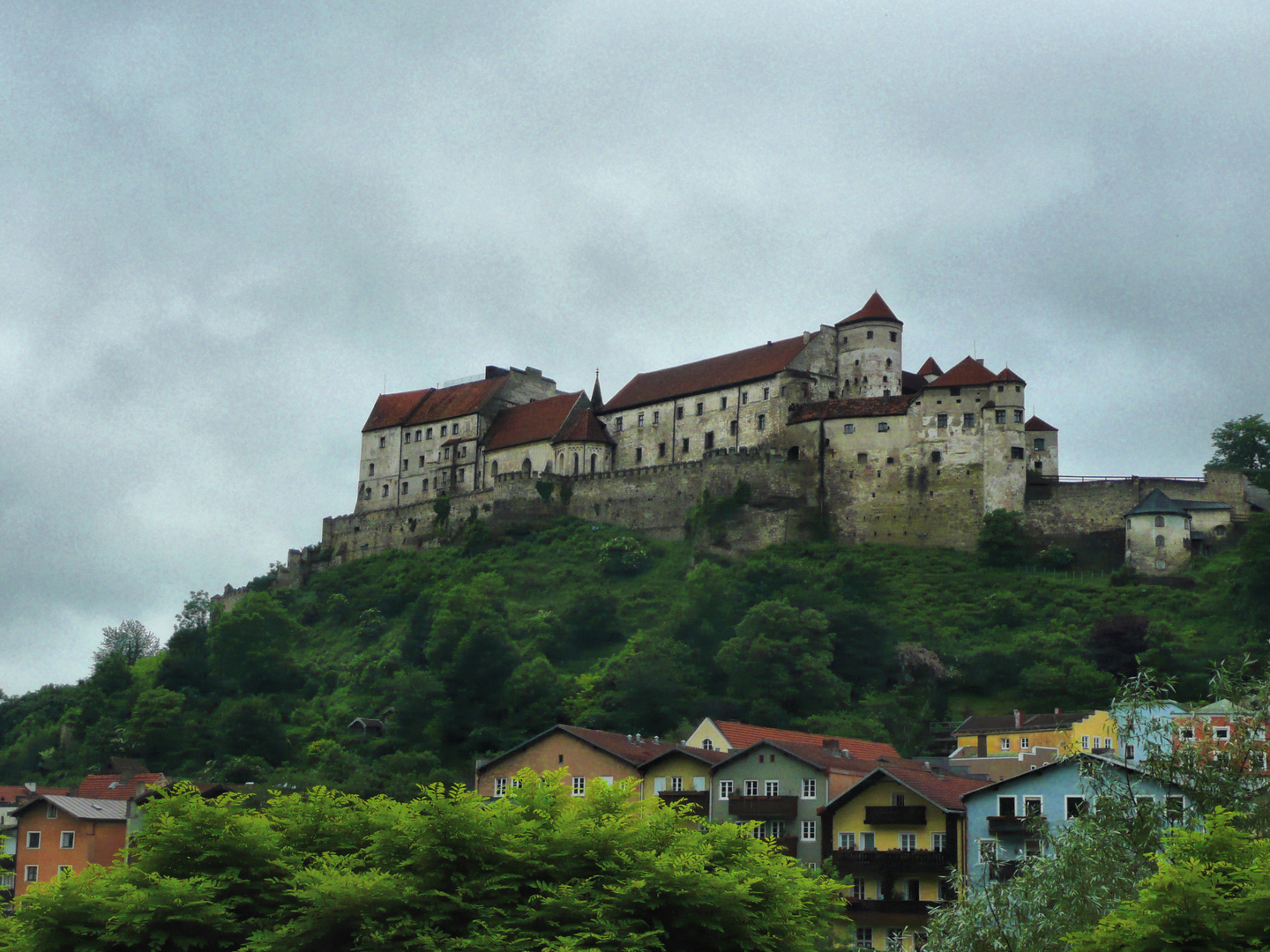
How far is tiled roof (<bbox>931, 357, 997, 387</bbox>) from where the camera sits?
10844 cm

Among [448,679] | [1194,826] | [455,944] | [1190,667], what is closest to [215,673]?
[448,679]

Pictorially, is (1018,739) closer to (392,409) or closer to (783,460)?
(783,460)

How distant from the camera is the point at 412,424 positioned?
447 feet

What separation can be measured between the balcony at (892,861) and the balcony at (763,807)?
11.5ft

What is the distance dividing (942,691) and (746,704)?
37.7ft

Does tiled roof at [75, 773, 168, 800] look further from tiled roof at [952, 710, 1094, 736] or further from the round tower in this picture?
the round tower

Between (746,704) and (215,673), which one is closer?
(746,704)

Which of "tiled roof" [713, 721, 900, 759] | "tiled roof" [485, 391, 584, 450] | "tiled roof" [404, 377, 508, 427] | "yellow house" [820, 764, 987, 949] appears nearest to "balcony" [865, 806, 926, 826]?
"yellow house" [820, 764, 987, 949]

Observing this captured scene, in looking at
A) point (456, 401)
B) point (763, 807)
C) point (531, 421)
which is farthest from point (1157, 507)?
point (456, 401)

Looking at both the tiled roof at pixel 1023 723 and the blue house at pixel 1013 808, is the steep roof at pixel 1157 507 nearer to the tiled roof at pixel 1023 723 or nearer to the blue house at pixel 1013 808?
the tiled roof at pixel 1023 723

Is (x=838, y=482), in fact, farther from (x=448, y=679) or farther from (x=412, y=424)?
(x=412, y=424)

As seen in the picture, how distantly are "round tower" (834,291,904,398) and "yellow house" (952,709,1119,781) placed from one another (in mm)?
36734

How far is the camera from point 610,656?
10306 cm

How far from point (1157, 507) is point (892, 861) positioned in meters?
52.9
